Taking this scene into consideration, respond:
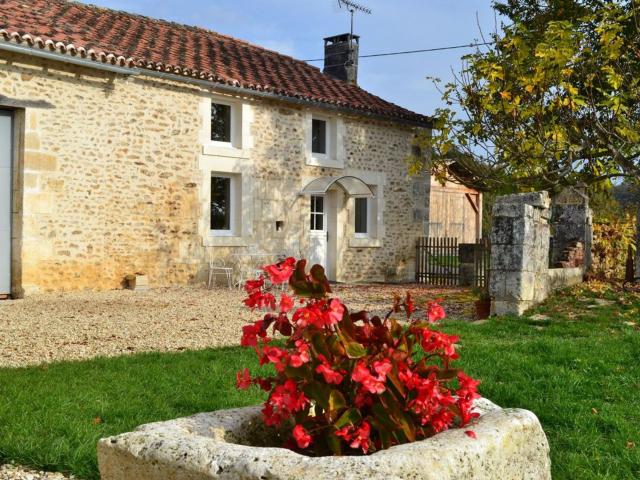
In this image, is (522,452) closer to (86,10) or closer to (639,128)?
(639,128)

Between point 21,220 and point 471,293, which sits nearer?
point 21,220

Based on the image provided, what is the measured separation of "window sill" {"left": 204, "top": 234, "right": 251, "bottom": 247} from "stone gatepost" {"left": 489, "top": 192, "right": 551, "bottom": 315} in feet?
21.1

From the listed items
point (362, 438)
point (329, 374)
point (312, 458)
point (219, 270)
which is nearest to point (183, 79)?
point (219, 270)

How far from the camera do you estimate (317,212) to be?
16.4 meters

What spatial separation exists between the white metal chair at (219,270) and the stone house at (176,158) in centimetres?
19

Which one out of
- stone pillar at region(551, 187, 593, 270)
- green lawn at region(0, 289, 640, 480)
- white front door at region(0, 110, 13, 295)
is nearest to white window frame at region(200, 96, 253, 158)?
white front door at region(0, 110, 13, 295)

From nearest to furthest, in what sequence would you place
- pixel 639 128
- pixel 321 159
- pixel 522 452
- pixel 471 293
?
pixel 522 452 → pixel 639 128 → pixel 471 293 → pixel 321 159

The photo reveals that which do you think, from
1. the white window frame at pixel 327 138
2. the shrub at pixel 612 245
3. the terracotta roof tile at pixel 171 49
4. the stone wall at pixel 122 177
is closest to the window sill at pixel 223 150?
the stone wall at pixel 122 177

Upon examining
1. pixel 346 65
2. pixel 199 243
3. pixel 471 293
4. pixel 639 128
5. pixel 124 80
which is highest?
pixel 346 65

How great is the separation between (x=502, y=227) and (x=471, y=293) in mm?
3997

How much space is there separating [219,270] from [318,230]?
3.16 metres

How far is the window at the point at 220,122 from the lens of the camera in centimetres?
1462

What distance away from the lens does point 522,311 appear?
30.3 feet

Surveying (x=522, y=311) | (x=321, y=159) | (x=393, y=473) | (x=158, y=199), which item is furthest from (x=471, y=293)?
(x=393, y=473)
